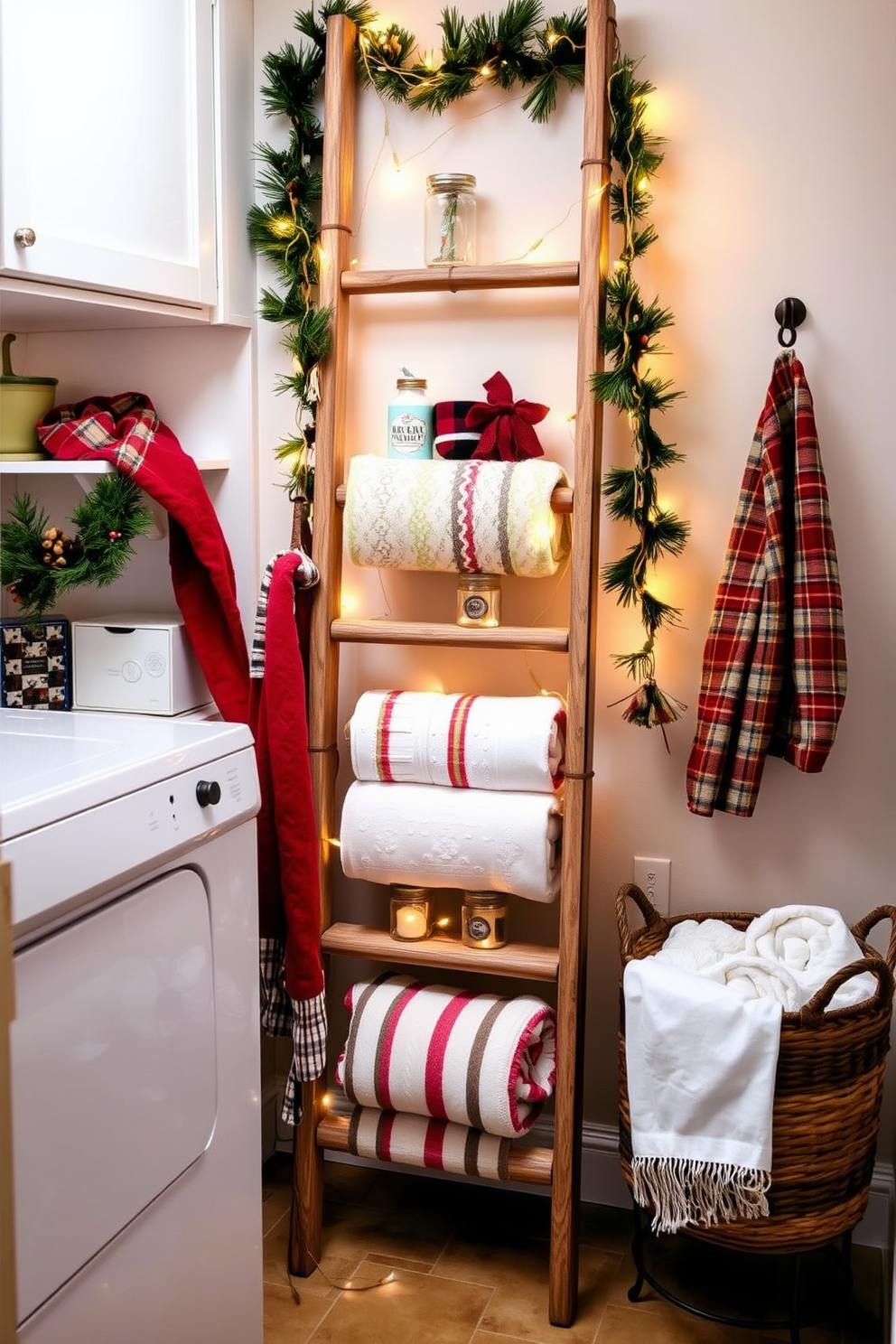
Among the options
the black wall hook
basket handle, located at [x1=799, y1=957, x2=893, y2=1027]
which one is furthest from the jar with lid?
A: basket handle, located at [x1=799, y1=957, x2=893, y2=1027]

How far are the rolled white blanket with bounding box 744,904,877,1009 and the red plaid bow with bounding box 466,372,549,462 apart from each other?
2.64 feet

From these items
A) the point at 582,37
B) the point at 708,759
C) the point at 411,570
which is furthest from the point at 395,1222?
the point at 582,37

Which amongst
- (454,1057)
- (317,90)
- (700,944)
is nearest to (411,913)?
(454,1057)

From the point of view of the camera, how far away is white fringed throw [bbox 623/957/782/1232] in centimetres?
153

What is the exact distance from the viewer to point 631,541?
1950 millimetres

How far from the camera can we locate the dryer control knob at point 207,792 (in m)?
1.35

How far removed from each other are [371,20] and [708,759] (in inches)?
52.5

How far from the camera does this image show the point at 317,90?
6.55 feet

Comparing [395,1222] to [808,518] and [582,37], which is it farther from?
[582,37]

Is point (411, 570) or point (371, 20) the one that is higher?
point (371, 20)

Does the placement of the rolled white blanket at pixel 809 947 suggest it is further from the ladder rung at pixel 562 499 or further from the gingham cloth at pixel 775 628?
the ladder rung at pixel 562 499

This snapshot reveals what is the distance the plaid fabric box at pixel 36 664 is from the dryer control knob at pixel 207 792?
60 cm

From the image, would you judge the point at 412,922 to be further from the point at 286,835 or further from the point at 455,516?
the point at 455,516

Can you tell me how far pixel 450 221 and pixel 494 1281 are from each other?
1702mm
